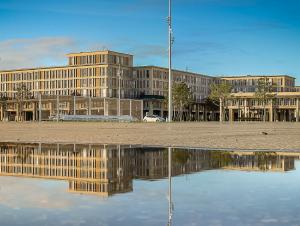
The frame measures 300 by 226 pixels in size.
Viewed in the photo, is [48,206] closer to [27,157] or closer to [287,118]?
[27,157]

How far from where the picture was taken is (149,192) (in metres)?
7.92

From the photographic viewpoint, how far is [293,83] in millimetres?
184500

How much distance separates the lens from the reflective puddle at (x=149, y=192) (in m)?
5.98

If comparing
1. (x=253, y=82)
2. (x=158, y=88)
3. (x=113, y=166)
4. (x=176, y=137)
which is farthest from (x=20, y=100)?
(x=113, y=166)

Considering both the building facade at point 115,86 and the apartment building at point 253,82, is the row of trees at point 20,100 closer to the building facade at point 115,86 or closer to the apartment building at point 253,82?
the building facade at point 115,86

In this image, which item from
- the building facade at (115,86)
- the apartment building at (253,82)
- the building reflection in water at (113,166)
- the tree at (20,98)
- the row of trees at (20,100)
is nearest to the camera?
the building reflection in water at (113,166)

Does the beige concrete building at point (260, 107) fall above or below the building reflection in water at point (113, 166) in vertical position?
above

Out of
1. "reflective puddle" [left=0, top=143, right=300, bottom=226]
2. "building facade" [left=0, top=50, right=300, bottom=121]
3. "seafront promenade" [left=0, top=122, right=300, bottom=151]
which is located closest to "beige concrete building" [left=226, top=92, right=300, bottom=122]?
"building facade" [left=0, top=50, right=300, bottom=121]

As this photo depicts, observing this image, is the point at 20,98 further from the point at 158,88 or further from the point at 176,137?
the point at 176,137

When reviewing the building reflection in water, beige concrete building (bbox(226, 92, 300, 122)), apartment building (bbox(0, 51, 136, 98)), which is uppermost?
apartment building (bbox(0, 51, 136, 98))

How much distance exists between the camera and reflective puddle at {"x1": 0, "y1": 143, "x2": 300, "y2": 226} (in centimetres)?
598

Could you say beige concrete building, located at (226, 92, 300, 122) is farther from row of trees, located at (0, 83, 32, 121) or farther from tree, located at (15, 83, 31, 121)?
row of trees, located at (0, 83, 32, 121)

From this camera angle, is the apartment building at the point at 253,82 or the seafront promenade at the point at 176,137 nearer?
the seafront promenade at the point at 176,137

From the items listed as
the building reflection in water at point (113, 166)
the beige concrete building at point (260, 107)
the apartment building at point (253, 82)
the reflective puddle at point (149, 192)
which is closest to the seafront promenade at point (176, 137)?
the building reflection in water at point (113, 166)
